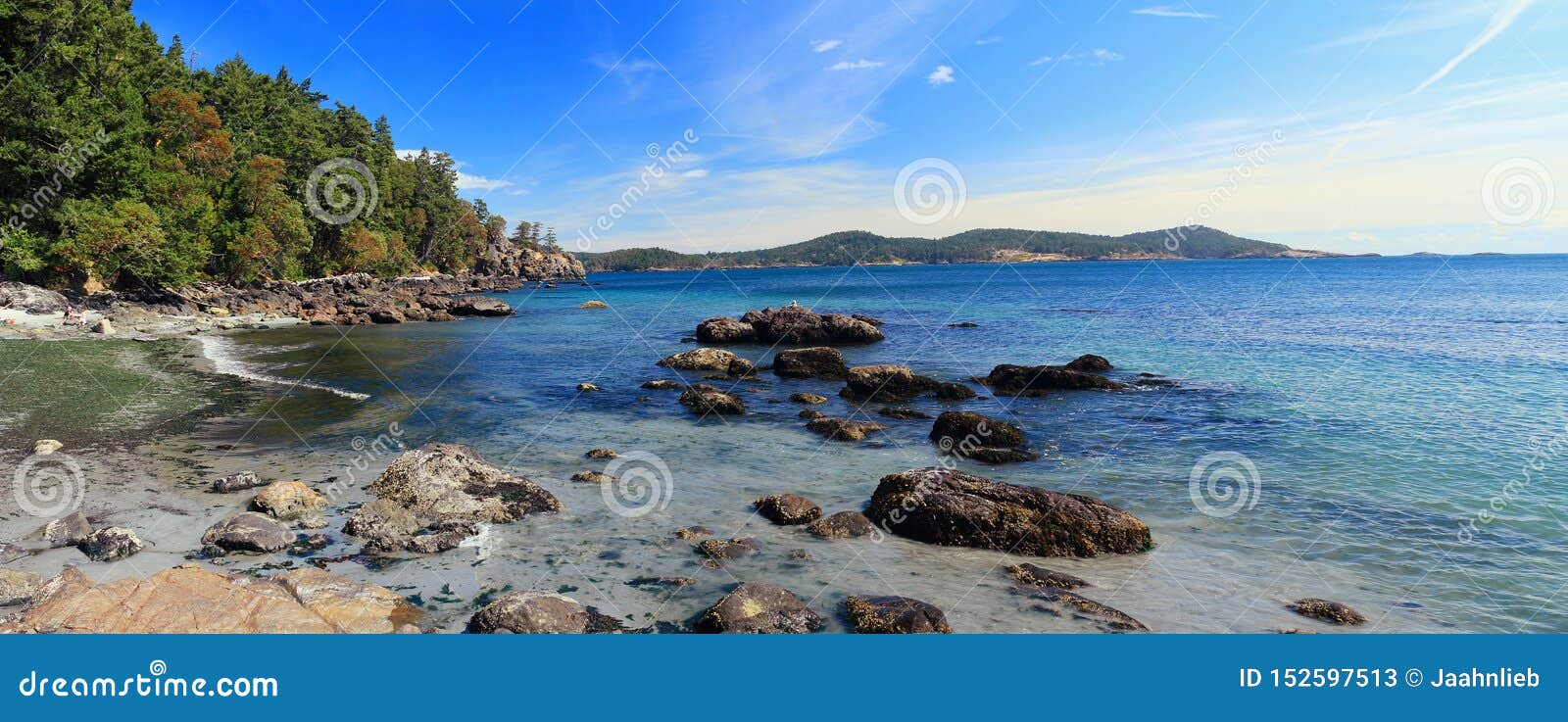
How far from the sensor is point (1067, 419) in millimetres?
21078

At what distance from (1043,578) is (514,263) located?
18700 cm

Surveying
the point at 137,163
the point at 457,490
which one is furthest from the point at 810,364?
the point at 137,163

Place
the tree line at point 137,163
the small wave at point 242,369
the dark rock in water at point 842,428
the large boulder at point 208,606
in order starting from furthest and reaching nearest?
the tree line at point 137,163 < the small wave at point 242,369 < the dark rock in water at point 842,428 < the large boulder at point 208,606

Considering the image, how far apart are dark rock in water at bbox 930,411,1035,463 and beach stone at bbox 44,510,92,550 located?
635 inches

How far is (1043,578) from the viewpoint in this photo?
972 centimetres

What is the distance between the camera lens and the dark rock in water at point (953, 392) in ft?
81.5

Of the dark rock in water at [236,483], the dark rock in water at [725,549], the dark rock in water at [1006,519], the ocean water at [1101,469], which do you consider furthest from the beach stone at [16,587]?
the dark rock in water at [1006,519]

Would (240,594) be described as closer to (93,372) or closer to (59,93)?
(93,372)

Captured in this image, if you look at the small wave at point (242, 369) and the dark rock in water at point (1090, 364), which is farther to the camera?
the dark rock in water at point (1090, 364)

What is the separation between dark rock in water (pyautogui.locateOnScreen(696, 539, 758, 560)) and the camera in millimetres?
10367

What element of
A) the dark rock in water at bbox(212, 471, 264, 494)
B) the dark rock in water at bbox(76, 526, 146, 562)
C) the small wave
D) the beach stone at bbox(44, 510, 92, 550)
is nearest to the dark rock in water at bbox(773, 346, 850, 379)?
the small wave

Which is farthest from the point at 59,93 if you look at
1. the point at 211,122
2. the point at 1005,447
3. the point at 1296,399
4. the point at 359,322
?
the point at 1296,399

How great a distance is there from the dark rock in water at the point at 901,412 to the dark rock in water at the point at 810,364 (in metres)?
7.91

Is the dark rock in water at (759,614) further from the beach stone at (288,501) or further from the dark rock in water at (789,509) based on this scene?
Answer: the beach stone at (288,501)
